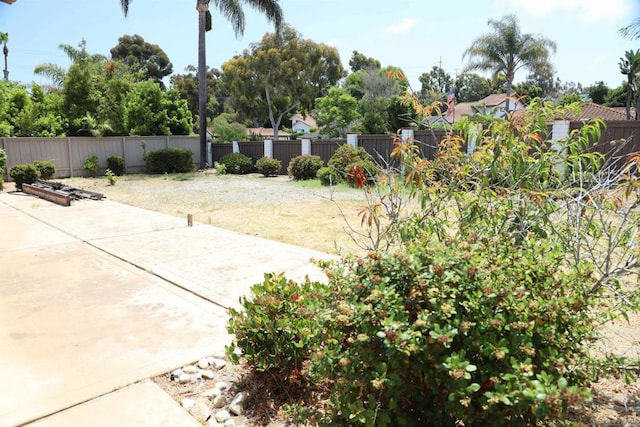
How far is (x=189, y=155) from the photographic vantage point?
68.2 feet

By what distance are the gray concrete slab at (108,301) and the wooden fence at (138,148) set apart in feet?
30.6

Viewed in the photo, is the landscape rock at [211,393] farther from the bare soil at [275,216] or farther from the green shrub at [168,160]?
the green shrub at [168,160]

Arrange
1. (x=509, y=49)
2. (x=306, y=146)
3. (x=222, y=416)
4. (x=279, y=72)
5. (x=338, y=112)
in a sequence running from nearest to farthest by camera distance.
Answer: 1. (x=222, y=416)
2. (x=306, y=146)
3. (x=509, y=49)
4. (x=338, y=112)
5. (x=279, y=72)

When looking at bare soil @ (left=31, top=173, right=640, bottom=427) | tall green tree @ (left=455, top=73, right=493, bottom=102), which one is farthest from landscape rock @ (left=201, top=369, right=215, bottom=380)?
tall green tree @ (left=455, top=73, right=493, bottom=102)

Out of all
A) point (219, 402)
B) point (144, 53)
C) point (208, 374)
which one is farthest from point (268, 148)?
point (144, 53)

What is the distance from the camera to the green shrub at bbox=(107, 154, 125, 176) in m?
18.7

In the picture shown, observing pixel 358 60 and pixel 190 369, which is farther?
pixel 358 60

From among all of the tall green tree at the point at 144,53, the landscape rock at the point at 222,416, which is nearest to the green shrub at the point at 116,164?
the landscape rock at the point at 222,416

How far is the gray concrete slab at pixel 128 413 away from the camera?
236cm

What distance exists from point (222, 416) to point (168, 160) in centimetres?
1894

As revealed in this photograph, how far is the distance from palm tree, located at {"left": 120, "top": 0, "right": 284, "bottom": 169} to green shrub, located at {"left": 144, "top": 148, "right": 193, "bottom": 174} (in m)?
0.87

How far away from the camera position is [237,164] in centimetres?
1980

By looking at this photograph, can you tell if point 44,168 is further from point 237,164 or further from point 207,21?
point 207,21

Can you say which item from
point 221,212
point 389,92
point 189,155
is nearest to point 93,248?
point 221,212
